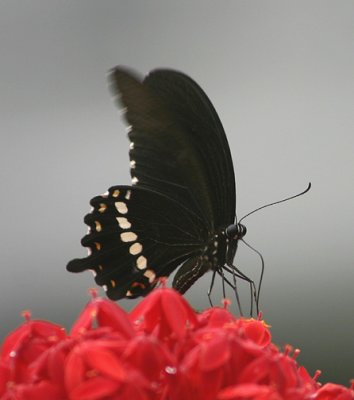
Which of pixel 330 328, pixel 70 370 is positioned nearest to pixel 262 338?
pixel 70 370

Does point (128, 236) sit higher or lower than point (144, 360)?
higher

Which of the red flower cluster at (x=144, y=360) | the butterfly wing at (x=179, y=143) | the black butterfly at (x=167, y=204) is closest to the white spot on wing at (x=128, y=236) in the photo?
the black butterfly at (x=167, y=204)

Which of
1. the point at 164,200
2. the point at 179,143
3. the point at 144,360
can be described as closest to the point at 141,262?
the point at 164,200

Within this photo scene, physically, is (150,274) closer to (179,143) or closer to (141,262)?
(141,262)

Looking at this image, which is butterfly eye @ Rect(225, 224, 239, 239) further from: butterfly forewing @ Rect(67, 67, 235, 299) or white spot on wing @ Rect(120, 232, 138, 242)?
white spot on wing @ Rect(120, 232, 138, 242)

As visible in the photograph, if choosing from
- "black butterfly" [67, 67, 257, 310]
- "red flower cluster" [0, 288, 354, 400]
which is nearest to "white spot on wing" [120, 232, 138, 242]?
"black butterfly" [67, 67, 257, 310]

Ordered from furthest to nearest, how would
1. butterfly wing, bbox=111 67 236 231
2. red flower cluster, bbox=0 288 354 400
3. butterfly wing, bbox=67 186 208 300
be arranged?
butterfly wing, bbox=67 186 208 300 → butterfly wing, bbox=111 67 236 231 → red flower cluster, bbox=0 288 354 400

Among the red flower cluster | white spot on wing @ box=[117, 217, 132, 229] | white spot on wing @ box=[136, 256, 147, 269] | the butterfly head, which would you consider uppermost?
white spot on wing @ box=[117, 217, 132, 229]

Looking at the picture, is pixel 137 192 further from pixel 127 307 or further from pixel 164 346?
pixel 127 307
